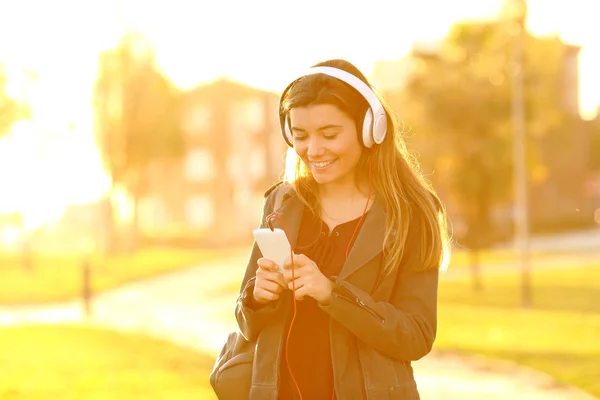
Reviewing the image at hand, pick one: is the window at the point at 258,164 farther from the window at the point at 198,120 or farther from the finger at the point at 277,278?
the finger at the point at 277,278

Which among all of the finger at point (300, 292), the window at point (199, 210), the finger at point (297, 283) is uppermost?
the finger at point (297, 283)

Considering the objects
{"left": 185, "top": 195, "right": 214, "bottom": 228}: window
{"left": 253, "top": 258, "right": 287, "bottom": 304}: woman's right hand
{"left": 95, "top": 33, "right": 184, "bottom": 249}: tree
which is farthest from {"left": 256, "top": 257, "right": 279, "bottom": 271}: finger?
{"left": 185, "top": 195, "right": 214, "bottom": 228}: window

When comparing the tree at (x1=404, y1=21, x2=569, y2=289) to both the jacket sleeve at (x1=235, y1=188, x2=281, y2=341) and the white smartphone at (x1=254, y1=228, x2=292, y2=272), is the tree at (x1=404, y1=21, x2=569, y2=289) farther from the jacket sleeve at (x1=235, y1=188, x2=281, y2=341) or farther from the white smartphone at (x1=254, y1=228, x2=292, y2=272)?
the white smartphone at (x1=254, y1=228, x2=292, y2=272)

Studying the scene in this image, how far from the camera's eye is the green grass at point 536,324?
11820mm

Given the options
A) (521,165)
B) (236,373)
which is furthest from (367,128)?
(521,165)

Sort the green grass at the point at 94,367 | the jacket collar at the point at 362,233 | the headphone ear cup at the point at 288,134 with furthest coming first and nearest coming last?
the green grass at the point at 94,367, the headphone ear cup at the point at 288,134, the jacket collar at the point at 362,233

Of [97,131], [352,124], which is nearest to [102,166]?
[97,131]

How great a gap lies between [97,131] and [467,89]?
24.9m

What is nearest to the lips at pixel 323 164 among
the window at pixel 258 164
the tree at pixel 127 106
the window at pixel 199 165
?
the tree at pixel 127 106

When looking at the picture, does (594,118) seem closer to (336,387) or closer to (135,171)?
(135,171)

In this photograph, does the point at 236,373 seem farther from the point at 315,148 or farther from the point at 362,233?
the point at 315,148

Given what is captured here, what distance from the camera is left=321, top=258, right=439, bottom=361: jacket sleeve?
8.15ft

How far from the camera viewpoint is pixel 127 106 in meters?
47.4

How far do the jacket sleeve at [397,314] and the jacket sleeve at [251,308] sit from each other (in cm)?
22
